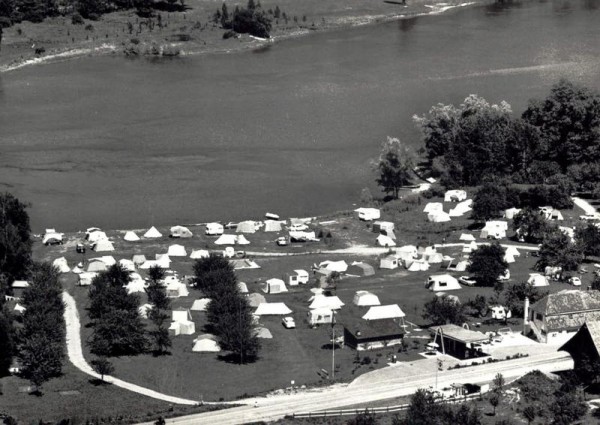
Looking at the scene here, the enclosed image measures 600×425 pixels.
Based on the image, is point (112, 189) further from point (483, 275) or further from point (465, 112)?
point (483, 275)

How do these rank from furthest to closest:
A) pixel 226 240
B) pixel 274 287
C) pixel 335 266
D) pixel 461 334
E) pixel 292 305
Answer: pixel 226 240 < pixel 335 266 < pixel 274 287 < pixel 292 305 < pixel 461 334

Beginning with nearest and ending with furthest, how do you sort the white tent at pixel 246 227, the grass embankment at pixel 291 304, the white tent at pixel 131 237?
the grass embankment at pixel 291 304 → the white tent at pixel 131 237 → the white tent at pixel 246 227

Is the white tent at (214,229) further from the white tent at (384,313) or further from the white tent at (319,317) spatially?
the white tent at (384,313)

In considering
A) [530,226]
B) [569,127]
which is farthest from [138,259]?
[569,127]

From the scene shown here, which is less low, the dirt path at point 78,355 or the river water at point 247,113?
the dirt path at point 78,355

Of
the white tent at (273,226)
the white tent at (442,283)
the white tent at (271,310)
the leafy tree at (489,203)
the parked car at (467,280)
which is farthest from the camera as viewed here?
the white tent at (273,226)

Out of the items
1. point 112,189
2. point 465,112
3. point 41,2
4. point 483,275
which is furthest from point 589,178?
point 41,2

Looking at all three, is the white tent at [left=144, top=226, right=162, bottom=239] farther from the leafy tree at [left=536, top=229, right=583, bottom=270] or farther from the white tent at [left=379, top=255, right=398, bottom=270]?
the leafy tree at [left=536, top=229, right=583, bottom=270]

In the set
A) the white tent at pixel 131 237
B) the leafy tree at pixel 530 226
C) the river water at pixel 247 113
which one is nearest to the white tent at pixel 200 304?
the white tent at pixel 131 237

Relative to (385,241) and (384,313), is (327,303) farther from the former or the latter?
(385,241)
